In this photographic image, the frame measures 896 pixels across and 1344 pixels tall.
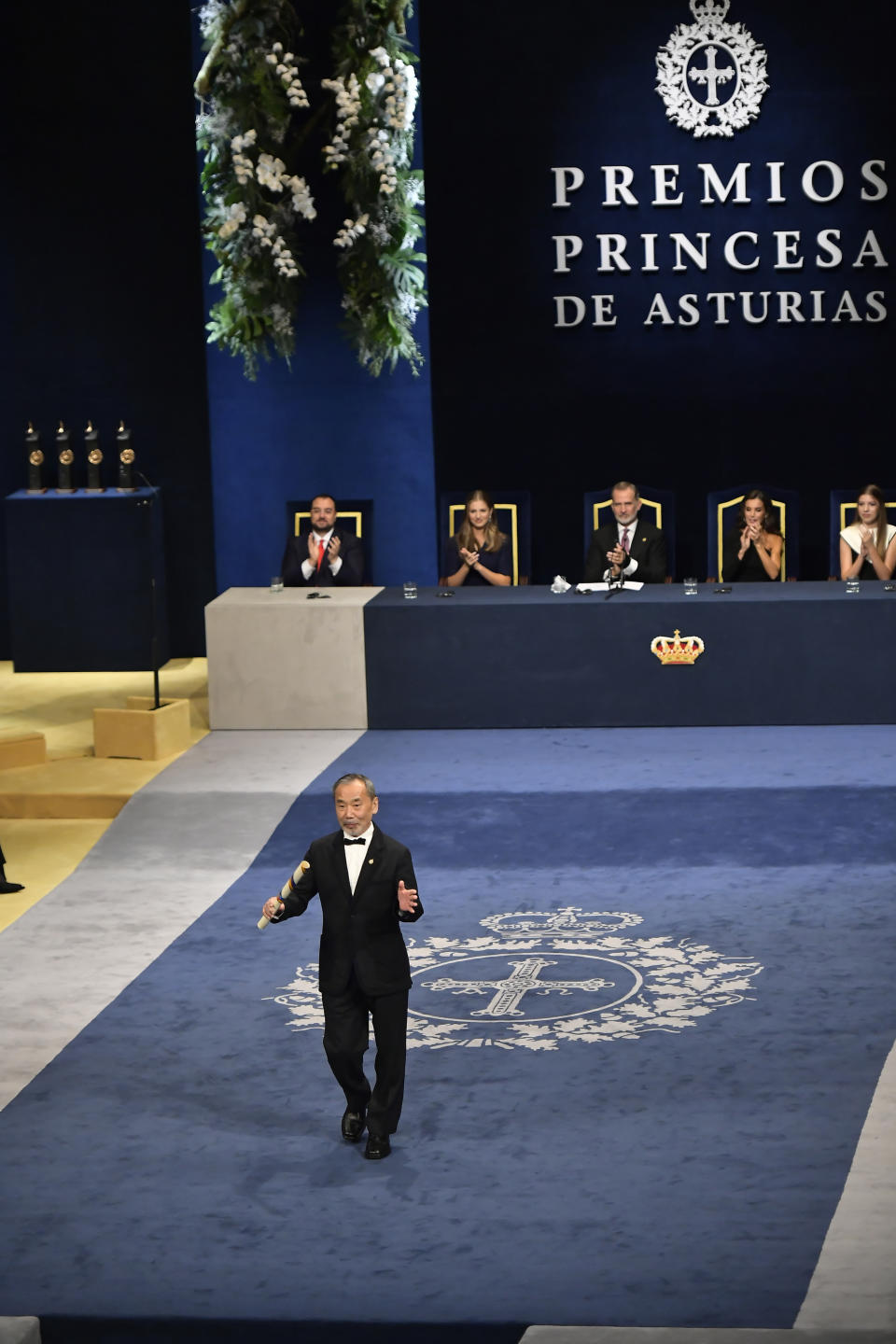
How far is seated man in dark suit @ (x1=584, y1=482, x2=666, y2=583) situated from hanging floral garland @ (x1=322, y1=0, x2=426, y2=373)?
1.93 metres

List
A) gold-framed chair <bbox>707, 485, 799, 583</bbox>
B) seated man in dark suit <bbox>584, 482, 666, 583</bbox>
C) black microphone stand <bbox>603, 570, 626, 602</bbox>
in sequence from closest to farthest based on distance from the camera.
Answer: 1. black microphone stand <bbox>603, 570, 626, 602</bbox>
2. seated man in dark suit <bbox>584, 482, 666, 583</bbox>
3. gold-framed chair <bbox>707, 485, 799, 583</bbox>

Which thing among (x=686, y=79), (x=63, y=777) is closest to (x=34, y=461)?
(x=63, y=777)

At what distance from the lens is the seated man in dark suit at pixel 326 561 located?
10.3 m

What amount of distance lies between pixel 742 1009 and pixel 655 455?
582 centimetres

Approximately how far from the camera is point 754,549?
10.1 metres

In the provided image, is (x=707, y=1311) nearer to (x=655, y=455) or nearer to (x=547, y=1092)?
(x=547, y=1092)

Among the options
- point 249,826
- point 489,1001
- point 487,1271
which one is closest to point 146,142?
point 249,826

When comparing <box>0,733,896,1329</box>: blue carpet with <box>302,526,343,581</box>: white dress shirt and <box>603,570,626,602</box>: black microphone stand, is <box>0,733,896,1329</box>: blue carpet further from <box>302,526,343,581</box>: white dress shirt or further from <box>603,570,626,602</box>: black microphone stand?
<box>302,526,343,581</box>: white dress shirt

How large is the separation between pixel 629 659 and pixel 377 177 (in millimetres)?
3366

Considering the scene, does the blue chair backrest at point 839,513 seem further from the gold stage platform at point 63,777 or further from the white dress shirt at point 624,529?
the gold stage platform at point 63,777

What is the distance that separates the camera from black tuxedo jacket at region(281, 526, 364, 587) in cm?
1031

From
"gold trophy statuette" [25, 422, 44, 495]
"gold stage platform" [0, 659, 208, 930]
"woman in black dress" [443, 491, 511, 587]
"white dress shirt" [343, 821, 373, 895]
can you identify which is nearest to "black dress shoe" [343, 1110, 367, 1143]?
"white dress shirt" [343, 821, 373, 895]

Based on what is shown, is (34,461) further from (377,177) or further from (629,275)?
(629,275)

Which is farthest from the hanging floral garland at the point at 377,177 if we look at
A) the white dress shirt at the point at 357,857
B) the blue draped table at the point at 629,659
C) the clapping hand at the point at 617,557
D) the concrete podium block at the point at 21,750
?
the white dress shirt at the point at 357,857
